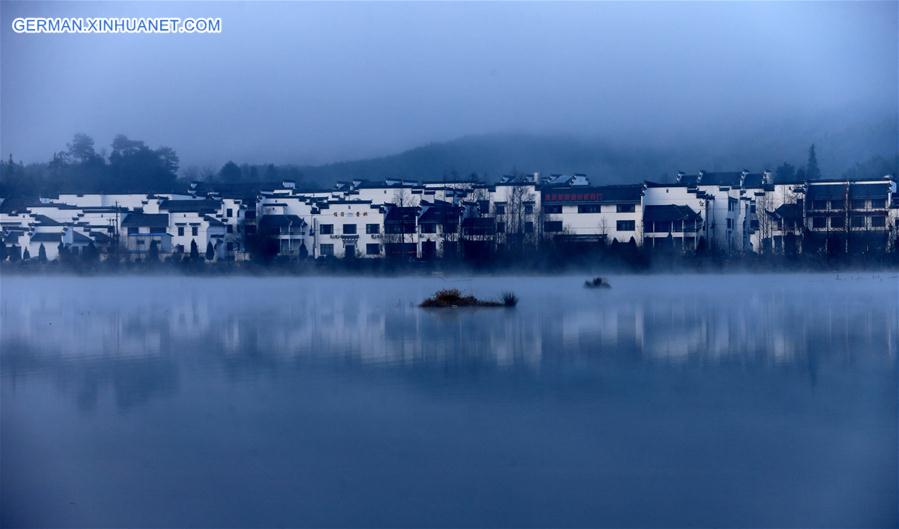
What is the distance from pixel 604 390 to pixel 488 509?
7.36ft

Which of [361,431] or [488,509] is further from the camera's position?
[361,431]

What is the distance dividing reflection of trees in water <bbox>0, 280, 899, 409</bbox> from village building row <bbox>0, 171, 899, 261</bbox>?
1053 centimetres

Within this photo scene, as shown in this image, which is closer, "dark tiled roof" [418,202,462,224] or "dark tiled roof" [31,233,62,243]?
"dark tiled roof" [418,202,462,224]

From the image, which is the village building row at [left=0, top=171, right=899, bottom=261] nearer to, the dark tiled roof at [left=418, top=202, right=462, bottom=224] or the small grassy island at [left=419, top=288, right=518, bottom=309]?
the dark tiled roof at [left=418, top=202, right=462, bottom=224]

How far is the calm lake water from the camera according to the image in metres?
3.58

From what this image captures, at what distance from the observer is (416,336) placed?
8461 mm

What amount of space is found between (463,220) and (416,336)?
16.0m

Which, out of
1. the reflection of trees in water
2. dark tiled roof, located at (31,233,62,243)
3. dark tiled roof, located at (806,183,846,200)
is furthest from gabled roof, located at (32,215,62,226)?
dark tiled roof, located at (806,183,846,200)

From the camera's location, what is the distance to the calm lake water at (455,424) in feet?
11.8

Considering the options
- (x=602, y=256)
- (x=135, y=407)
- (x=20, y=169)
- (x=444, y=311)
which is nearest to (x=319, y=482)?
(x=135, y=407)

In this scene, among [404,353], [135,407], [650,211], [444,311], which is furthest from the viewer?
[650,211]

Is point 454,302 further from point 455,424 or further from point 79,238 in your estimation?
point 79,238

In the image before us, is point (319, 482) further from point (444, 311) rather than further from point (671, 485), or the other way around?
point (444, 311)

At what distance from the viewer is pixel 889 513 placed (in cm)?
355
